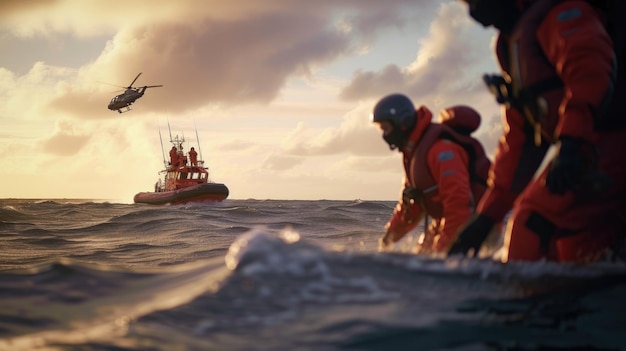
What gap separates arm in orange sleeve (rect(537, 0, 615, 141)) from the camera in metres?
3.61

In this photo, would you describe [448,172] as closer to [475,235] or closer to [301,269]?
[475,235]

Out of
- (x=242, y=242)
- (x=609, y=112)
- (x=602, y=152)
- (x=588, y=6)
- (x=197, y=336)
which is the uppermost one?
(x=588, y=6)

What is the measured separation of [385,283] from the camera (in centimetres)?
382

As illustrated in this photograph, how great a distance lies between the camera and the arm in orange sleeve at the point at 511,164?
180 inches

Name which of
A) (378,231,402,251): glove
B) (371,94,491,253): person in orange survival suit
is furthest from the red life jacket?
(378,231,402,251): glove

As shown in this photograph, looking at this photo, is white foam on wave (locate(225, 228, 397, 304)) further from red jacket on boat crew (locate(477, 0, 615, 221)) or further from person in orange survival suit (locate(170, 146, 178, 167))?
person in orange survival suit (locate(170, 146, 178, 167))

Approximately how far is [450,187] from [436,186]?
467 mm

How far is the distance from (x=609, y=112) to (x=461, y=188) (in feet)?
6.01

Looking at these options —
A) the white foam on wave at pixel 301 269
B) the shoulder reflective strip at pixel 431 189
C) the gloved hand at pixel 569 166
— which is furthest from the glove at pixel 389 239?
the gloved hand at pixel 569 166

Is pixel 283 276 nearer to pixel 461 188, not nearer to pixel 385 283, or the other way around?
pixel 385 283

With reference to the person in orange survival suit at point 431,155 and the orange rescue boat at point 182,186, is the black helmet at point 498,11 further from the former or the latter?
the orange rescue boat at point 182,186

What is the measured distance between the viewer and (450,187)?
18.8 feet

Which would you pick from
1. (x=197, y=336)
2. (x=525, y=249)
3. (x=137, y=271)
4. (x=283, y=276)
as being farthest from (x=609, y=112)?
(x=137, y=271)

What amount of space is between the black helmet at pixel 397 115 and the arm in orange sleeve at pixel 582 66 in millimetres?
2545
